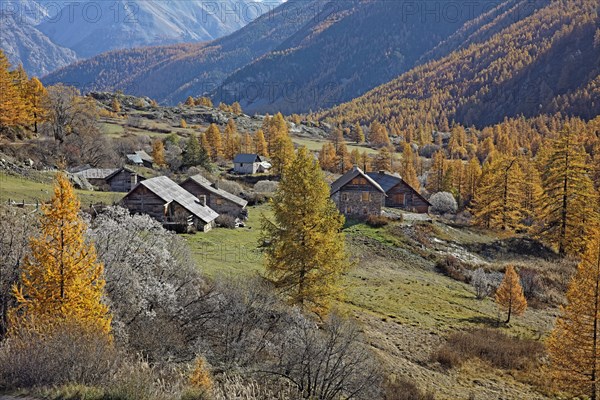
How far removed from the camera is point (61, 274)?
1513 cm

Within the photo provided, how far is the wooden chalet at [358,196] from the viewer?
6212 centimetres

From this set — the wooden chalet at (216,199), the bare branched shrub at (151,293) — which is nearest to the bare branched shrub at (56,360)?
the bare branched shrub at (151,293)

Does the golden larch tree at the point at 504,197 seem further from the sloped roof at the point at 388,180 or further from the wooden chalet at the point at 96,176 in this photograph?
the wooden chalet at the point at 96,176

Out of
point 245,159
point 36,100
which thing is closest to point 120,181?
point 36,100

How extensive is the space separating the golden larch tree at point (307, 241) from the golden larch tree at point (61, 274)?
1042cm

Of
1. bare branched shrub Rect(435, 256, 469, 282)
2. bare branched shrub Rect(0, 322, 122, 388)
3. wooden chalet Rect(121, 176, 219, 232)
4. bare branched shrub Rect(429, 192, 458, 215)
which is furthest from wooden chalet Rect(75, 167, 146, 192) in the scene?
bare branched shrub Rect(0, 322, 122, 388)

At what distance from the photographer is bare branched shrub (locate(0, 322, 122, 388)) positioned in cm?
1084

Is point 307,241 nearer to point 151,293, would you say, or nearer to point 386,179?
point 151,293

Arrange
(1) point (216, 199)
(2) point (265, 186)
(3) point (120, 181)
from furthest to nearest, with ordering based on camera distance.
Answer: (2) point (265, 186), (3) point (120, 181), (1) point (216, 199)

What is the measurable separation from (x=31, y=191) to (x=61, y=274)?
31.4 meters

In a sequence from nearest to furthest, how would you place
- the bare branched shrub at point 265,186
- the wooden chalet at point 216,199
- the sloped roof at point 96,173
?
the wooden chalet at point 216,199 → the sloped roof at point 96,173 → the bare branched shrub at point 265,186

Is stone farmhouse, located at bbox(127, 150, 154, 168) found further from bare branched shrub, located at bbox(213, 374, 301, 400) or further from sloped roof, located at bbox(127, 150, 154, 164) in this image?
bare branched shrub, located at bbox(213, 374, 301, 400)

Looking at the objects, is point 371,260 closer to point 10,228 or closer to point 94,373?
point 10,228

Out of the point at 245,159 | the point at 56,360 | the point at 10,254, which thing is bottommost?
the point at 56,360
